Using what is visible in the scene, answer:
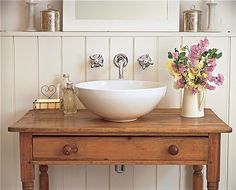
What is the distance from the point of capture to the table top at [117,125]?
1748 millimetres

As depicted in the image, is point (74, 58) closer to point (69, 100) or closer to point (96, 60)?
point (96, 60)

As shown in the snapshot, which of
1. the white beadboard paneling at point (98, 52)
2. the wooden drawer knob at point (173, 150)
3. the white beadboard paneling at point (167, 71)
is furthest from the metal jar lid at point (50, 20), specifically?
the wooden drawer knob at point (173, 150)

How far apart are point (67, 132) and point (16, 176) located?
2.25 feet

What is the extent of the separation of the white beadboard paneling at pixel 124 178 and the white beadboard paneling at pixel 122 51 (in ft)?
1.57

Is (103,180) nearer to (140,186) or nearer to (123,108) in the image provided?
(140,186)

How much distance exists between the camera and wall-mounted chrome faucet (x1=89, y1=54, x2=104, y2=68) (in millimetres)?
2174

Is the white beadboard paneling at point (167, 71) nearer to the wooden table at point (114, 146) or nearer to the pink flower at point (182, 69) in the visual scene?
the pink flower at point (182, 69)

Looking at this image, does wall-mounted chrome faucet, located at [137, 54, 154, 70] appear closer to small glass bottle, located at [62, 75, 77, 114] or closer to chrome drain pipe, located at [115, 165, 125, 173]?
small glass bottle, located at [62, 75, 77, 114]

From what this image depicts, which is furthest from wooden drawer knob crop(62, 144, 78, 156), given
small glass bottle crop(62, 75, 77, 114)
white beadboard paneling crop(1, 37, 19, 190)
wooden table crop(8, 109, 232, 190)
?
white beadboard paneling crop(1, 37, 19, 190)

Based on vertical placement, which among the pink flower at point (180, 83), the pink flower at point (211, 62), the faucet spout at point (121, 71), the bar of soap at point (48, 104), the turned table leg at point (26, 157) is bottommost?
the turned table leg at point (26, 157)

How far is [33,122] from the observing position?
6.12 feet

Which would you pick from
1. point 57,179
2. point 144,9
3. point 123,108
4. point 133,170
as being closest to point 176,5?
point 144,9

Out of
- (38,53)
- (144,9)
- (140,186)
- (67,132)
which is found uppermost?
(144,9)

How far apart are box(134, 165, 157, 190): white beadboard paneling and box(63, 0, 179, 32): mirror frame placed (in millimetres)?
705
